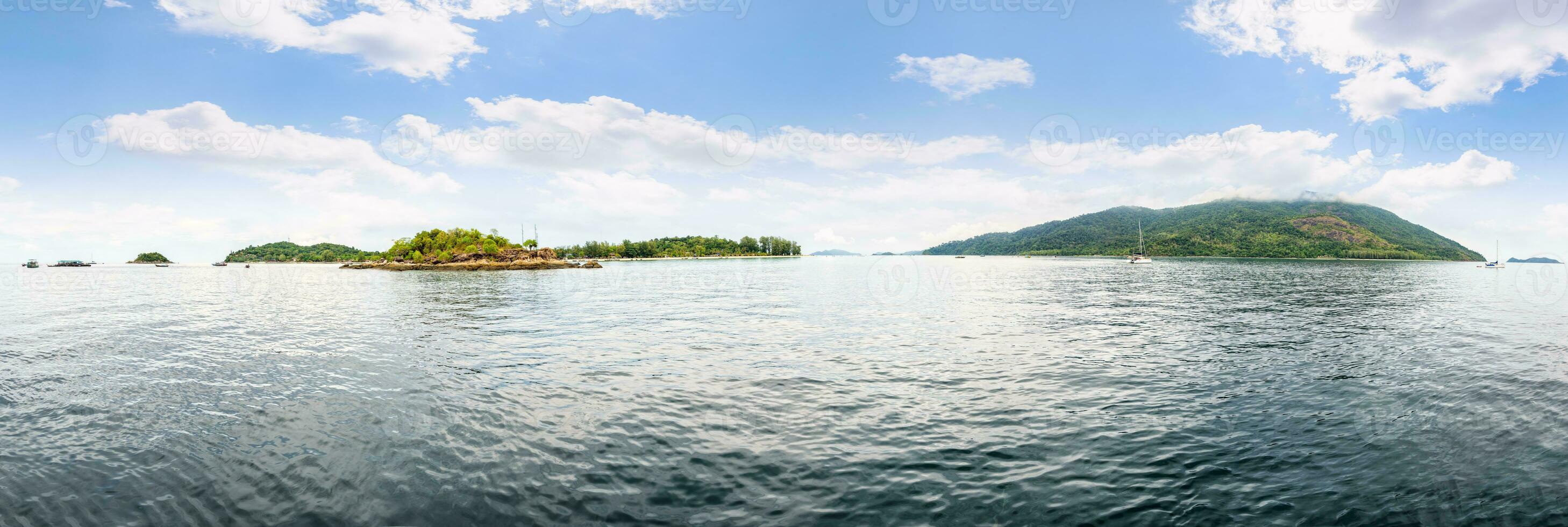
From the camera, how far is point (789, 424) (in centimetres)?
1541

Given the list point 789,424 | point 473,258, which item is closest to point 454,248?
point 473,258

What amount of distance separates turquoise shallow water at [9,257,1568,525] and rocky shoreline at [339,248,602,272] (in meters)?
142

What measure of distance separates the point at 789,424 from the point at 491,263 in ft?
600

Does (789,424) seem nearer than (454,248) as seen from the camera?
Yes

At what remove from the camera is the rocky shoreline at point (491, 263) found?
565 feet

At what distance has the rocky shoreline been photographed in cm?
17212

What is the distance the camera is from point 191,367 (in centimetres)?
2353

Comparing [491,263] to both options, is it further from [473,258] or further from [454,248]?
[454,248]

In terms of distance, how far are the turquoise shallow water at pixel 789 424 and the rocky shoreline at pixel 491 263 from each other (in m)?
142

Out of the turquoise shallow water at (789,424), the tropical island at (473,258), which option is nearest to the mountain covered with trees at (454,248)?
the tropical island at (473,258)

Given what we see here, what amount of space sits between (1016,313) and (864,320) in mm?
11786

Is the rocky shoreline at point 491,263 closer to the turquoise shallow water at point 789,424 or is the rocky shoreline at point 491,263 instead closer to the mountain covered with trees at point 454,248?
the mountain covered with trees at point 454,248

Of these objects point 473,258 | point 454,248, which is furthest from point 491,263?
point 454,248

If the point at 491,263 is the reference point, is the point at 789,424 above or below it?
below
